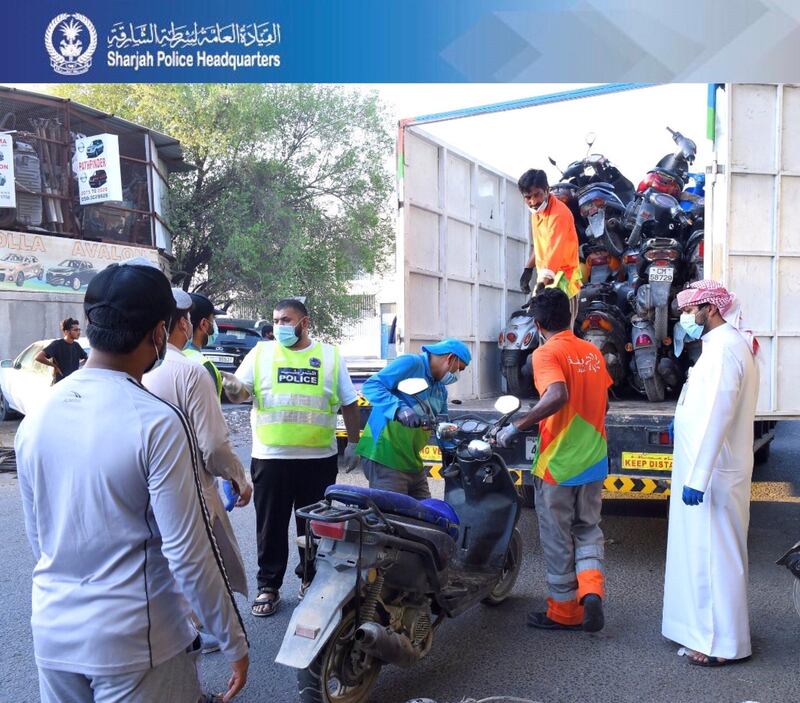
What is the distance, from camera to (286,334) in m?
4.34

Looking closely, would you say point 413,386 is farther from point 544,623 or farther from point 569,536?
point 544,623

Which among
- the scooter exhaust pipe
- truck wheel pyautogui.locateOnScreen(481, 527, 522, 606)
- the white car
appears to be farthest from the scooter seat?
the white car

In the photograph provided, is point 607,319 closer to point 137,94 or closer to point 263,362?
point 263,362

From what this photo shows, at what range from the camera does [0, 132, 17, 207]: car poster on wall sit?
15008 millimetres

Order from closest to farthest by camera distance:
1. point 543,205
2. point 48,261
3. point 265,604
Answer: point 265,604, point 543,205, point 48,261

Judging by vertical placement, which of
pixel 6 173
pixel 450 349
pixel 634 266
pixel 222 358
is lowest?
pixel 222 358

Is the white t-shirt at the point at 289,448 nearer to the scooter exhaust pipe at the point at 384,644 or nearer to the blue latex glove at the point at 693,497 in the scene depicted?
the scooter exhaust pipe at the point at 384,644

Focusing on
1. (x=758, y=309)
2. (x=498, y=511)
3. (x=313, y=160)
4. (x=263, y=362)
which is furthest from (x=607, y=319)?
(x=313, y=160)

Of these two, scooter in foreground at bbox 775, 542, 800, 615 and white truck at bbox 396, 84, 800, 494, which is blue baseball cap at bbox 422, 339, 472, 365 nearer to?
white truck at bbox 396, 84, 800, 494

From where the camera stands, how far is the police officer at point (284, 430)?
14.0 ft

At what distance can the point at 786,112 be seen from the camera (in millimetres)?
4887

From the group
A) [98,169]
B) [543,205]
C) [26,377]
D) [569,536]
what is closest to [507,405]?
[569,536]

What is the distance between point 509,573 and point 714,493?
1.30m

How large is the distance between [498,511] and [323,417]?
3.59 feet
